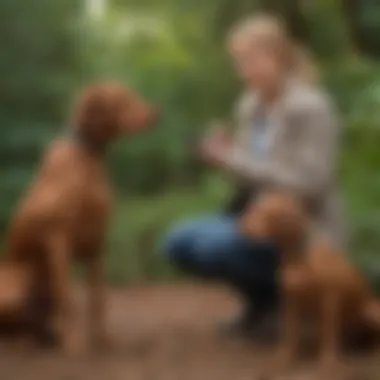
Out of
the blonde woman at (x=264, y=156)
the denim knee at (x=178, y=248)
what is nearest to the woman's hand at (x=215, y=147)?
the blonde woman at (x=264, y=156)

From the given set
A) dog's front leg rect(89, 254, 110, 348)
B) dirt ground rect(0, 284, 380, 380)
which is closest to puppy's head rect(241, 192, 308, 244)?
dirt ground rect(0, 284, 380, 380)

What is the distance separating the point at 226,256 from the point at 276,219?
0.09 m

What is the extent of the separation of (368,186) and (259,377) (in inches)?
12.1

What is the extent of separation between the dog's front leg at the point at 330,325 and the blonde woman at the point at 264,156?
0.07 metres

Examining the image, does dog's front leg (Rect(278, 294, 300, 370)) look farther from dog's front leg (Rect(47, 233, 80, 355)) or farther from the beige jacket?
dog's front leg (Rect(47, 233, 80, 355))

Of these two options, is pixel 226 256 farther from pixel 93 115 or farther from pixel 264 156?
pixel 93 115

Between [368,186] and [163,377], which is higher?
[368,186]

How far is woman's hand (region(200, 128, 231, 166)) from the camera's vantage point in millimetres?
1752

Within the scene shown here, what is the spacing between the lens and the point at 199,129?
1770 mm

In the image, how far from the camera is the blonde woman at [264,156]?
5.72 feet

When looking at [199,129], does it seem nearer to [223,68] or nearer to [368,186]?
[223,68]

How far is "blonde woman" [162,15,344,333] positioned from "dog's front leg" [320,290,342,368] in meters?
0.07

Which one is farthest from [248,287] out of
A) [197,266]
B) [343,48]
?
[343,48]

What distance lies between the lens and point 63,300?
176 centimetres
